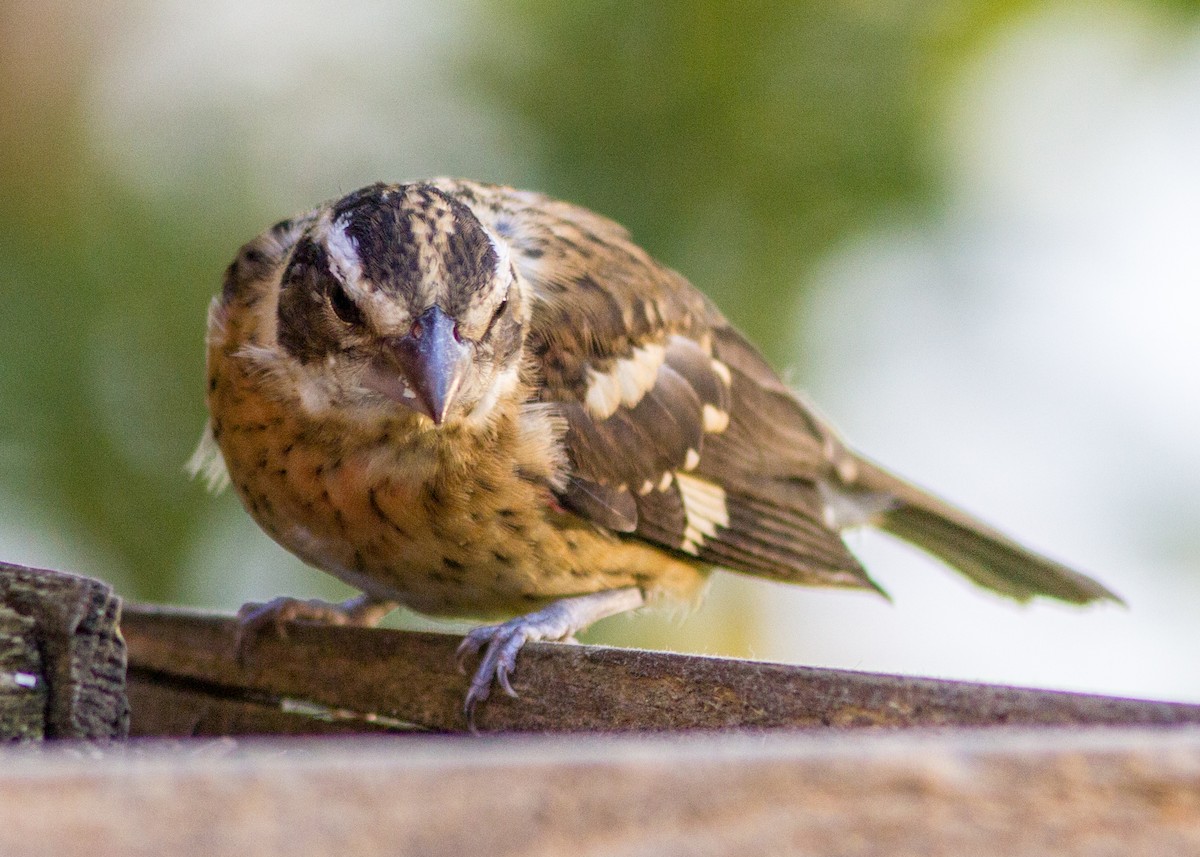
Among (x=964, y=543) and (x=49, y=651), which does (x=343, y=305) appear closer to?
(x=49, y=651)

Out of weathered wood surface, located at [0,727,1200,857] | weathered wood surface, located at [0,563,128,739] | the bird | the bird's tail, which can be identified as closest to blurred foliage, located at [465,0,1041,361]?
the bird's tail

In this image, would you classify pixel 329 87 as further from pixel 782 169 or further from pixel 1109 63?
pixel 1109 63

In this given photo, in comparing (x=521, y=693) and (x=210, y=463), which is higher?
(x=521, y=693)

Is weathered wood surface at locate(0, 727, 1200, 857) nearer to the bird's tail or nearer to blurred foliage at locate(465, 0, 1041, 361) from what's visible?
the bird's tail

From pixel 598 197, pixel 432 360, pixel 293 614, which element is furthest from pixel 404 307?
pixel 598 197

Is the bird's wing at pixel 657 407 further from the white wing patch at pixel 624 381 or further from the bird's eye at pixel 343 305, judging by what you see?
the bird's eye at pixel 343 305

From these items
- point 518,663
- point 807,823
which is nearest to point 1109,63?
point 518,663
